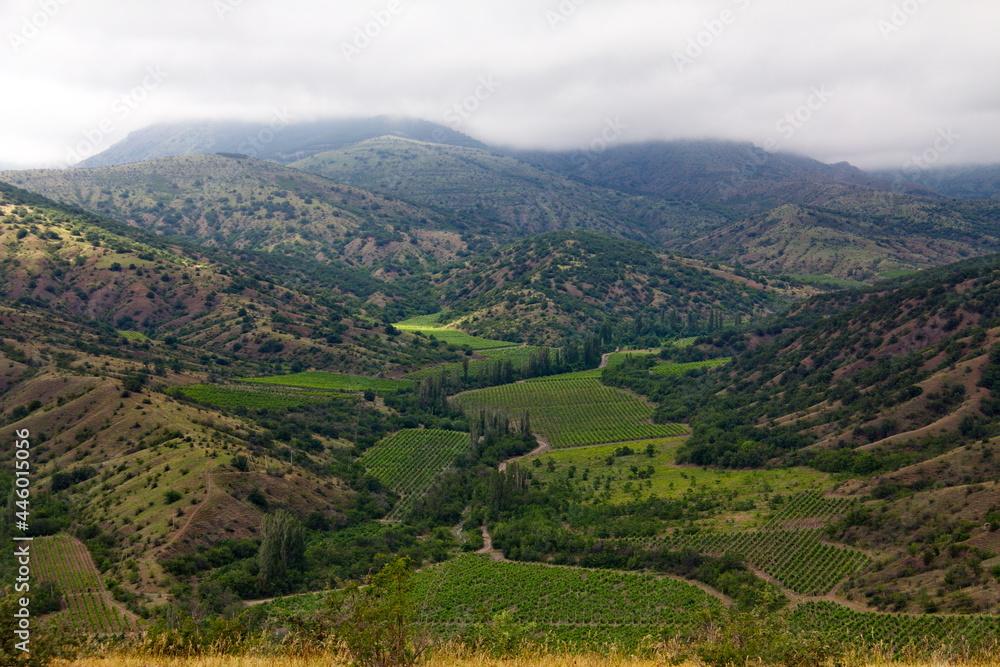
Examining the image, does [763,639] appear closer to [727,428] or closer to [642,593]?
[642,593]

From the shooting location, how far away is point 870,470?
103000 millimetres

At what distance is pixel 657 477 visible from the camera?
4845 inches

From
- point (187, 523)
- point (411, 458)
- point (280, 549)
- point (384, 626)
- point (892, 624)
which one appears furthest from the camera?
point (411, 458)

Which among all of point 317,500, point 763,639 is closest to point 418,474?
point 317,500

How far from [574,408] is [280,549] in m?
104

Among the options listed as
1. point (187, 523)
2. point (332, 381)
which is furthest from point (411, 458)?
point (187, 523)

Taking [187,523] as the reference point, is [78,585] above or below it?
below

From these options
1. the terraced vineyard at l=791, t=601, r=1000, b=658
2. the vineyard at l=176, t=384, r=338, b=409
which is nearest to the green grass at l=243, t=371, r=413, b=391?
the vineyard at l=176, t=384, r=338, b=409

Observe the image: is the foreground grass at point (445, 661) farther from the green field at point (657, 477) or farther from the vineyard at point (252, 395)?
the vineyard at point (252, 395)

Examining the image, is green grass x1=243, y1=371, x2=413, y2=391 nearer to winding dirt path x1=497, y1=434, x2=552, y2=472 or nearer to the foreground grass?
winding dirt path x1=497, y1=434, x2=552, y2=472

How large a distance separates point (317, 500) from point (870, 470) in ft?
263

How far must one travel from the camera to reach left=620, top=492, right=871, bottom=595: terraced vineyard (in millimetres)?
77625

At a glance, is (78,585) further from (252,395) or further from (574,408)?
(574,408)

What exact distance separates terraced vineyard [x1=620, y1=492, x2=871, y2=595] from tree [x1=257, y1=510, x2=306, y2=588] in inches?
1714
